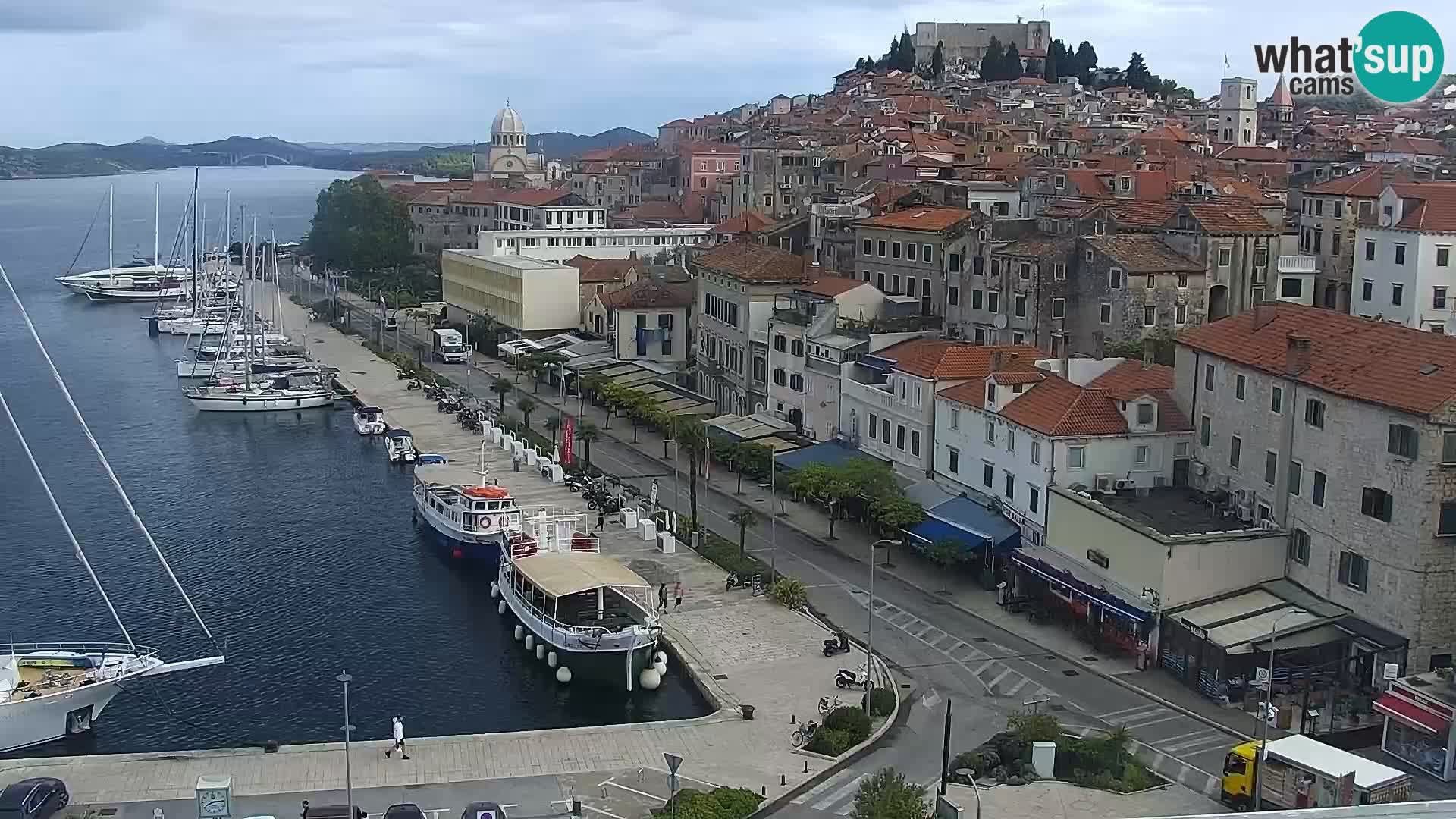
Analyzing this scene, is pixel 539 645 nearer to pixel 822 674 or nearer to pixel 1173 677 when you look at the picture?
pixel 822 674

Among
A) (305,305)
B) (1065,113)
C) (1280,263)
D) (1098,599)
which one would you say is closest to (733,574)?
(1098,599)

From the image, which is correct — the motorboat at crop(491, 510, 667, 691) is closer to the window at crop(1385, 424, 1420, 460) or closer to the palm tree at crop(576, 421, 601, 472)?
the palm tree at crop(576, 421, 601, 472)

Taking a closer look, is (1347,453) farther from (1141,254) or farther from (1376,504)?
(1141,254)

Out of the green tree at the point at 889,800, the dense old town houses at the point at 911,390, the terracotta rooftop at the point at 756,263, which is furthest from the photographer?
the terracotta rooftop at the point at 756,263

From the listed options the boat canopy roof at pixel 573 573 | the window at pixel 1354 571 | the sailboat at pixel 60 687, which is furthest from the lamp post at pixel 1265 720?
the sailboat at pixel 60 687

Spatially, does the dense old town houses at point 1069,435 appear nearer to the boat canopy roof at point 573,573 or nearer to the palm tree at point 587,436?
the boat canopy roof at point 573,573

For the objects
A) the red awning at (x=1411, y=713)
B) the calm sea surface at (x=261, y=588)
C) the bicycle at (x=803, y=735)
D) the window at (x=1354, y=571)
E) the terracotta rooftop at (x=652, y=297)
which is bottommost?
the calm sea surface at (x=261, y=588)

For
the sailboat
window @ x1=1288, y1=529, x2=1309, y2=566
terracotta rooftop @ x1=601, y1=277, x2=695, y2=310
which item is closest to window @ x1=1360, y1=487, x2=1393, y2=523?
window @ x1=1288, y1=529, x2=1309, y2=566

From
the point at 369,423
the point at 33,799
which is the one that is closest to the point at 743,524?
the point at 33,799
